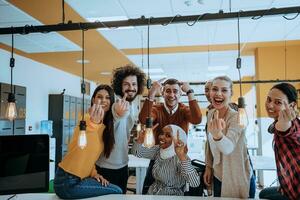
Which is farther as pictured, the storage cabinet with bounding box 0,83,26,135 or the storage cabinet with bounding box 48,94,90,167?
the storage cabinet with bounding box 48,94,90,167

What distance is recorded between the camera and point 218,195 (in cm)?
196

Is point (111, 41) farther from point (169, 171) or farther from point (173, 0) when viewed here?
point (169, 171)

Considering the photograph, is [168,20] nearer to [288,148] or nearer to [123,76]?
[123,76]

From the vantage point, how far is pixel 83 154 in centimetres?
173

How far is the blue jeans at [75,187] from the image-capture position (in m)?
1.76

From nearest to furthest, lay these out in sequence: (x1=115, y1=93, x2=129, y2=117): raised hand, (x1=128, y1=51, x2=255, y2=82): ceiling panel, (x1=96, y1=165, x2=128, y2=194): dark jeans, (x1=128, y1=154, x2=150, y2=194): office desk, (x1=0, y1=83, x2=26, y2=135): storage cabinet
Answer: (x1=115, y1=93, x2=129, y2=117): raised hand, (x1=96, y1=165, x2=128, y2=194): dark jeans, (x1=128, y1=154, x2=150, y2=194): office desk, (x1=0, y1=83, x2=26, y2=135): storage cabinet, (x1=128, y1=51, x2=255, y2=82): ceiling panel

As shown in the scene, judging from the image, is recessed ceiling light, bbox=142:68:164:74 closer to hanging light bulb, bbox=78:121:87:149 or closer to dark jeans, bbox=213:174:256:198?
dark jeans, bbox=213:174:256:198

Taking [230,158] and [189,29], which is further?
[189,29]

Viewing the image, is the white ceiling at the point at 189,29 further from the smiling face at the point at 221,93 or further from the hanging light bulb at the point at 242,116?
the hanging light bulb at the point at 242,116

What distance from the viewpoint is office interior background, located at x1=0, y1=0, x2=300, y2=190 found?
11.0ft

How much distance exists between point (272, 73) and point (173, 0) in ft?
10.7

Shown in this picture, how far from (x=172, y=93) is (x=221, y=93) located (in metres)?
0.46

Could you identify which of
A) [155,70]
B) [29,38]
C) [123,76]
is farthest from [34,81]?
[123,76]

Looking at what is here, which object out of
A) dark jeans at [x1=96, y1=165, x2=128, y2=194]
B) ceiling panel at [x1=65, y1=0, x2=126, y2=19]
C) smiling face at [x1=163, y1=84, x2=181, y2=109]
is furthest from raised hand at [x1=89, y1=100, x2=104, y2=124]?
ceiling panel at [x1=65, y1=0, x2=126, y2=19]
